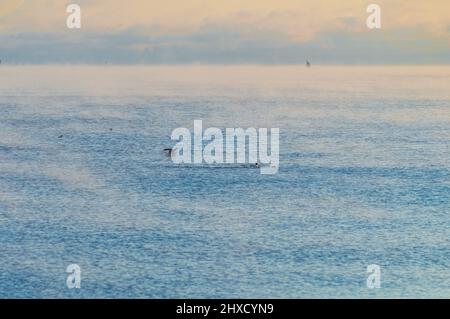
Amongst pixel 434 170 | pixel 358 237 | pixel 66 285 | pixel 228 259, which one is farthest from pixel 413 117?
pixel 66 285

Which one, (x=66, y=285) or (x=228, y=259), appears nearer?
(x=66, y=285)

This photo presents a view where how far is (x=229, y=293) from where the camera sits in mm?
42812

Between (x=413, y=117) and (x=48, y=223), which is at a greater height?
(x=413, y=117)

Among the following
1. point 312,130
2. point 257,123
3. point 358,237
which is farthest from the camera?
point 257,123

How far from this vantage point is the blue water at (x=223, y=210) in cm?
4425

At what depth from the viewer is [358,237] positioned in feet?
170

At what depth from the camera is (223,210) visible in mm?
57500

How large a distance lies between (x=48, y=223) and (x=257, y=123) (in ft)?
169

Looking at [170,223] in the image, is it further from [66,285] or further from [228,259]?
[66,285]

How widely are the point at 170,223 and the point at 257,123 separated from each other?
5104 centimetres

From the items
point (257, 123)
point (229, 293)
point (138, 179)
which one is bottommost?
point (229, 293)

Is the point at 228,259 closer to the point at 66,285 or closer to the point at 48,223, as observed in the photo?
the point at 66,285

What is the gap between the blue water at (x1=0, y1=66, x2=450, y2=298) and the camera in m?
44.2
